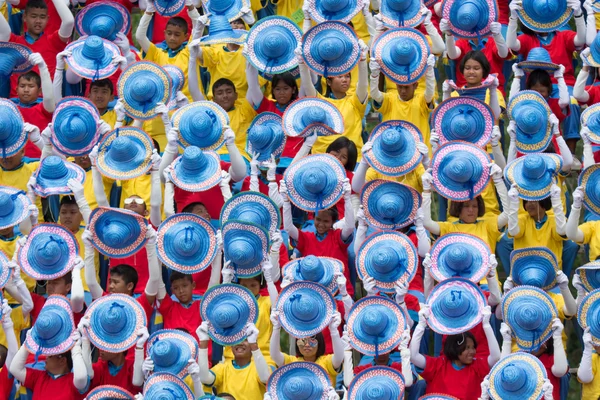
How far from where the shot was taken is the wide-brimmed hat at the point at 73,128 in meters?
13.7

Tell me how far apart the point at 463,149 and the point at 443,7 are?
197 cm

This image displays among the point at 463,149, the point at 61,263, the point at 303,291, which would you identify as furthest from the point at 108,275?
the point at 463,149

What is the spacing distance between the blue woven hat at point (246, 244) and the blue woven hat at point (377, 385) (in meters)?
1.39

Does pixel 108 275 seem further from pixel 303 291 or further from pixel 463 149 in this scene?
pixel 463 149

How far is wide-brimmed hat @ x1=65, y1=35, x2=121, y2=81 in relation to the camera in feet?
46.8

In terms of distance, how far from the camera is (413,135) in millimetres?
13281

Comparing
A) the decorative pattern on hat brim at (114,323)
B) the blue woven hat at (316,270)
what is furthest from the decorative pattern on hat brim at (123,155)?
the blue woven hat at (316,270)

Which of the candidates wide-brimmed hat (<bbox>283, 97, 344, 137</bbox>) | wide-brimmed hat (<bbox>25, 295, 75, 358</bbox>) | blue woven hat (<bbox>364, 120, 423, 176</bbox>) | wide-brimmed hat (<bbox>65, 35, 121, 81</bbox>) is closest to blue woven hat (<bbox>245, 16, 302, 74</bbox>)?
wide-brimmed hat (<bbox>283, 97, 344, 137</bbox>)

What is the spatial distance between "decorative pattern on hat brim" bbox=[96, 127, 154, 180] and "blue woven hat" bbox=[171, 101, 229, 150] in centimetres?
Answer: 30

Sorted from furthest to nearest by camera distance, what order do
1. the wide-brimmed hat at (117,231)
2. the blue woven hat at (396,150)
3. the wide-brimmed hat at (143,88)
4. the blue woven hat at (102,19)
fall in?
the blue woven hat at (102,19) → the wide-brimmed hat at (143,88) → the blue woven hat at (396,150) → the wide-brimmed hat at (117,231)

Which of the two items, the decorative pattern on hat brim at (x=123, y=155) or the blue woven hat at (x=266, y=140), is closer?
the decorative pattern on hat brim at (x=123, y=155)

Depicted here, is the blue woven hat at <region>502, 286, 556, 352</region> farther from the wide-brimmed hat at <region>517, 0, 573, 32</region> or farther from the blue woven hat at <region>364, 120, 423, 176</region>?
the wide-brimmed hat at <region>517, 0, 573, 32</region>

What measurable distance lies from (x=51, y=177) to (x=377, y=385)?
11.2 ft

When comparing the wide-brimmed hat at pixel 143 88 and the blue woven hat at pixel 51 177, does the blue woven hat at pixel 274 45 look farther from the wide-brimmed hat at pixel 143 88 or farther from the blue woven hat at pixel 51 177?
the blue woven hat at pixel 51 177
